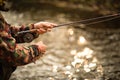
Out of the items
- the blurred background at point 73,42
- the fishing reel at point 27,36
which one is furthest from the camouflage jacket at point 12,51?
the blurred background at point 73,42

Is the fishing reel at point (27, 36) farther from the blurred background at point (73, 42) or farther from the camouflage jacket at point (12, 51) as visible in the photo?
the blurred background at point (73, 42)

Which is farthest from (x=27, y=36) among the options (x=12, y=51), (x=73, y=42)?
(x=73, y=42)

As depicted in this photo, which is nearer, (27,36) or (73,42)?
(27,36)

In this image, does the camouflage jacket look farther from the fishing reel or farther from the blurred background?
the blurred background

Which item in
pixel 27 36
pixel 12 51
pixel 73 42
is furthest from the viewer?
pixel 73 42

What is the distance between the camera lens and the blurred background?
5223 millimetres

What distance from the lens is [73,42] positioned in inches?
267

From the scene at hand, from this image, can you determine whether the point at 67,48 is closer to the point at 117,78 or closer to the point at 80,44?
the point at 80,44

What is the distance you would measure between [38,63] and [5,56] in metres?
2.35

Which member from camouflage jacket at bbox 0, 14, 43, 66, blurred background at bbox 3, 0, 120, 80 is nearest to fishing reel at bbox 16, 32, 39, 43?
camouflage jacket at bbox 0, 14, 43, 66

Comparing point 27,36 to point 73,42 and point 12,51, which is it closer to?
point 12,51

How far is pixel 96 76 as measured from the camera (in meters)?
5.03

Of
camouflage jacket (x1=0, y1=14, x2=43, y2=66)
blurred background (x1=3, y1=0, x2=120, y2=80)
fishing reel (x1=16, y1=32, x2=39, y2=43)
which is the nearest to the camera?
camouflage jacket (x1=0, y1=14, x2=43, y2=66)

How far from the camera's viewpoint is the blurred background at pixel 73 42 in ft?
17.1
